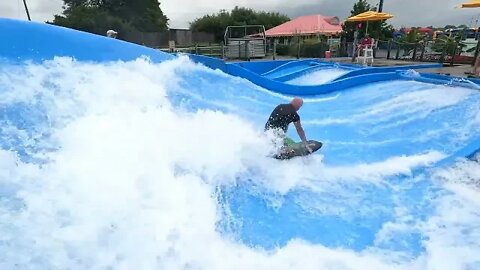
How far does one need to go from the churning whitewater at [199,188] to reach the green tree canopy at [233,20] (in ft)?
96.1

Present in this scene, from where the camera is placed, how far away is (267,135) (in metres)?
5.34

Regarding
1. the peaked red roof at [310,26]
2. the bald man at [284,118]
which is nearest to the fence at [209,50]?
the peaked red roof at [310,26]

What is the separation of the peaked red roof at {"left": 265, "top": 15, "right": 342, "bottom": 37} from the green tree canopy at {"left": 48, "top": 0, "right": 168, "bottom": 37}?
1186 cm

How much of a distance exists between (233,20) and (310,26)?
15.8 meters

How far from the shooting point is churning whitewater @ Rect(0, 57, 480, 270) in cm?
311

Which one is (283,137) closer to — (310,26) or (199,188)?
(199,188)

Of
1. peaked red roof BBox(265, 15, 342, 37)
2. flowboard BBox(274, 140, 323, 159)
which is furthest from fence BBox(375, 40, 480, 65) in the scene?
flowboard BBox(274, 140, 323, 159)

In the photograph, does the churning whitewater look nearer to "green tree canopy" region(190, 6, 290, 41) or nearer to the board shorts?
the board shorts

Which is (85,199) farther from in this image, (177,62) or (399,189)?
(177,62)

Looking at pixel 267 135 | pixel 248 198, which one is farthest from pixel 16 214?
pixel 267 135

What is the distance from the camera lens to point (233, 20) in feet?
125

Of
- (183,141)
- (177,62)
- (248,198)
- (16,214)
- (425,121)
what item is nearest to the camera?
(16,214)

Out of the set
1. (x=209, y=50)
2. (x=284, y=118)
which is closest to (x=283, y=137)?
(x=284, y=118)

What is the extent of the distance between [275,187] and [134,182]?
1.58 meters
